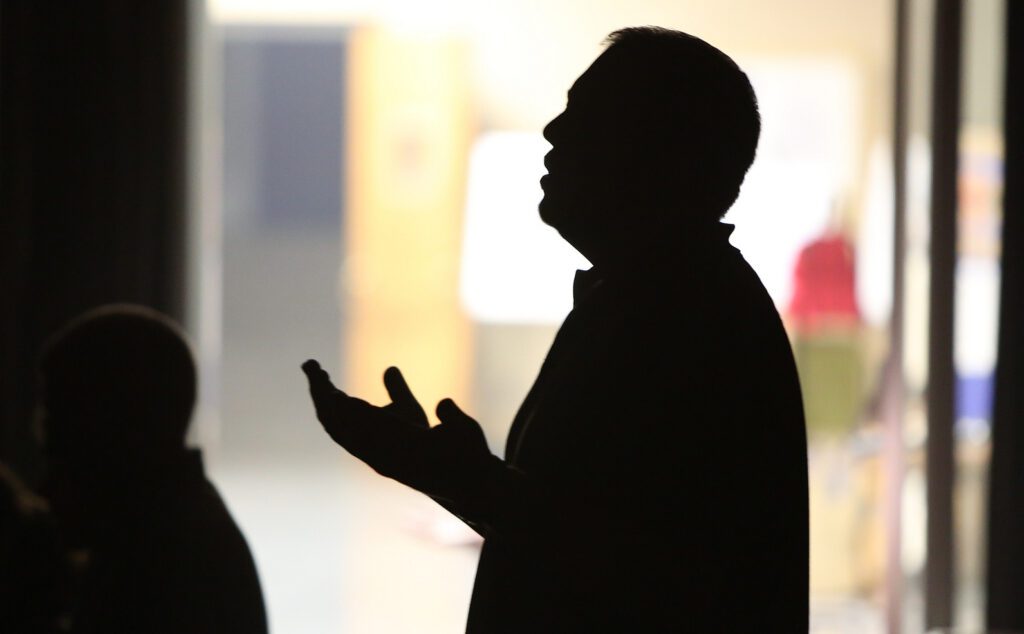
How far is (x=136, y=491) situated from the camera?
121 centimetres

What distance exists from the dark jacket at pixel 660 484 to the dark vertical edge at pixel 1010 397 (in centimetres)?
235

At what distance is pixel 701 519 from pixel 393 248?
559 centimetres

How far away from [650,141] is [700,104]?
4cm

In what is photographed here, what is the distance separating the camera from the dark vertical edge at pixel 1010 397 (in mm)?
2943

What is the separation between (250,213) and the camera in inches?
337

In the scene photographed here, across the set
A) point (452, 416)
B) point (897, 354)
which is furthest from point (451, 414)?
point (897, 354)

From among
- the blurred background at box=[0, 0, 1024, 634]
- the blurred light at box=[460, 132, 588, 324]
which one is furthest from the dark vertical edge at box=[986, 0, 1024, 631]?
the blurred light at box=[460, 132, 588, 324]

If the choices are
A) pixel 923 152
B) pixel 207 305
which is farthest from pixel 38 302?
pixel 923 152

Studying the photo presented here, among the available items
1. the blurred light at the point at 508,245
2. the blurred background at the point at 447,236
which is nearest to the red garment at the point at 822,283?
the blurred background at the point at 447,236

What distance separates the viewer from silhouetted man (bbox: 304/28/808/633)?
80 centimetres

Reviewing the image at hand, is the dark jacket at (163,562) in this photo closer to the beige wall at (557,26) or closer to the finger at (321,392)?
the finger at (321,392)

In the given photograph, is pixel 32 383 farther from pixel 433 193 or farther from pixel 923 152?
pixel 433 193

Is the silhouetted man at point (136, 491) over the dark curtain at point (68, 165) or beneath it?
beneath

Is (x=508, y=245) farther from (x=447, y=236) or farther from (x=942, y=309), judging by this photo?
(x=942, y=309)
